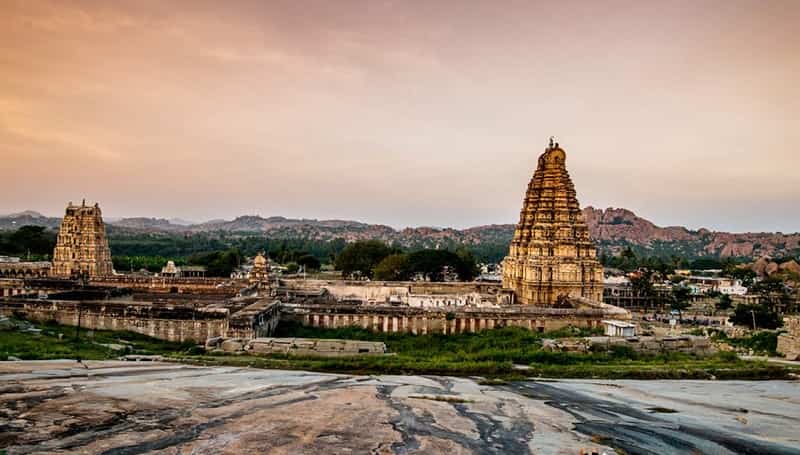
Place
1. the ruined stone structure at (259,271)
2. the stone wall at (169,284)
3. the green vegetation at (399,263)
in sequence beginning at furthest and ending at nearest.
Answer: the green vegetation at (399,263) < the stone wall at (169,284) < the ruined stone structure at (259,271)

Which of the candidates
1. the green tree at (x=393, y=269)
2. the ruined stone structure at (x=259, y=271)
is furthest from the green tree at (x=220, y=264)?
the ruined stone structure at (x=259, y=271)

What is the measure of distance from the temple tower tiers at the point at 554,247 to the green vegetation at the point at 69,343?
26.4 meters

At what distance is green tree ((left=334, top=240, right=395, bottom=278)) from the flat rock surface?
60924mm

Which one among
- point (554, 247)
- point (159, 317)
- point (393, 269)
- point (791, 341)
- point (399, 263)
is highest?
point (554, 247)

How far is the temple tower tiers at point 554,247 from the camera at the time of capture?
43375 mm

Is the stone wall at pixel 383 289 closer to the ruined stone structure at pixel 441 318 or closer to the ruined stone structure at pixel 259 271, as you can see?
the ruined stone structure at pixel 259 271

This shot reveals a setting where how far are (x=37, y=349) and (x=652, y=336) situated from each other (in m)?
28.6

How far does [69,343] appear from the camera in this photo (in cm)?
2539

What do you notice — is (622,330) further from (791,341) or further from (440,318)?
(440,318)

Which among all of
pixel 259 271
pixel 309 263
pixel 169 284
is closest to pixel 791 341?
pixel 259 271

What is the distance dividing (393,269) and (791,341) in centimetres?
4704

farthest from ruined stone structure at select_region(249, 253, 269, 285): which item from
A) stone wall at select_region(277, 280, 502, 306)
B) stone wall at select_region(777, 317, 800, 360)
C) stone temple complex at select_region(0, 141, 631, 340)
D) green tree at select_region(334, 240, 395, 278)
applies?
stone wall at select_region(777, 317, 800, 360)

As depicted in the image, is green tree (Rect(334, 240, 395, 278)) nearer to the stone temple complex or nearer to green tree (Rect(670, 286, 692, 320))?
the stone temple complex

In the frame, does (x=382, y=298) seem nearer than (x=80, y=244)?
Yes
